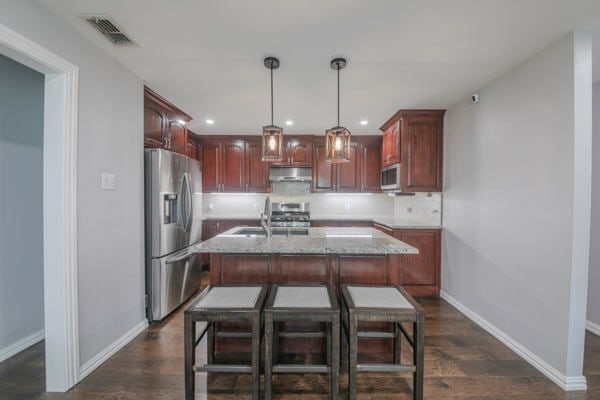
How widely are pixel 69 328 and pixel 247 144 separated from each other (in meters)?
3.52

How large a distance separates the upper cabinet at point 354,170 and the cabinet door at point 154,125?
8.05 ft

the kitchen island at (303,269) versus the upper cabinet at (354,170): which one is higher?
the upper cabinet at (354,170)

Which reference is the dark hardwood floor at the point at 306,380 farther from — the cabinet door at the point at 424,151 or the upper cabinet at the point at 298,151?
the upper cabinet at the point at 298,151

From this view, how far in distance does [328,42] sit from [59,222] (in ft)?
7.00

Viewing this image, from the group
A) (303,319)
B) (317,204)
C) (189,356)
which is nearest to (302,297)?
(303,319)

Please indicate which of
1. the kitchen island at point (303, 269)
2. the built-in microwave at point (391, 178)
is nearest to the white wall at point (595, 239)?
the built-in microwave at point (391, 178)

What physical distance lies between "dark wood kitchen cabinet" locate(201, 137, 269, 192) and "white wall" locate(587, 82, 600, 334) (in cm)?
399

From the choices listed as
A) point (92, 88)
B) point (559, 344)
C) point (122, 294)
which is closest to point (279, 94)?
point (92, 88)

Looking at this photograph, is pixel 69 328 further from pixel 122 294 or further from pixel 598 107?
pixel 598 107

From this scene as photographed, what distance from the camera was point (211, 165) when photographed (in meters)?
4.66

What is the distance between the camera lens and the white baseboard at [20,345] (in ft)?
6.42

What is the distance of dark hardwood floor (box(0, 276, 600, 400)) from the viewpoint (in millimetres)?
1659

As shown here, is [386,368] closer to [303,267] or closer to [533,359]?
[303,267]

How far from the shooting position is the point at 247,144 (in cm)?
465
